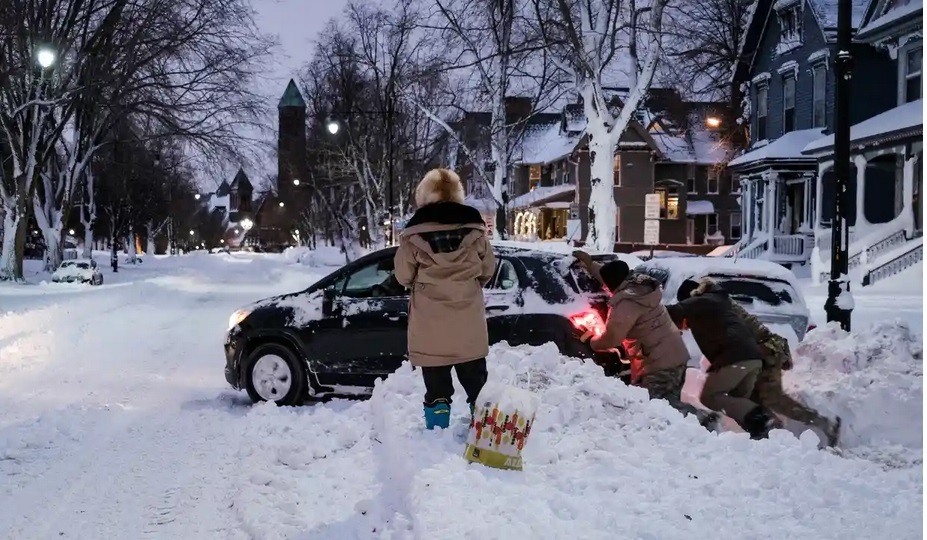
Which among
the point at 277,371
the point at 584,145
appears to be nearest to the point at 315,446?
the point at 277,371

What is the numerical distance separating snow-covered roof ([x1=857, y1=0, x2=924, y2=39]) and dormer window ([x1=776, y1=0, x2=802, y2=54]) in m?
4.83

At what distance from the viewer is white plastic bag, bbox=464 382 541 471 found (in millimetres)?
5250

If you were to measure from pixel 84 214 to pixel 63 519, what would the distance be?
5334 centimetres

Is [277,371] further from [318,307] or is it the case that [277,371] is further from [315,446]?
[315,446]

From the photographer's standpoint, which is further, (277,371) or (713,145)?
(713,145)

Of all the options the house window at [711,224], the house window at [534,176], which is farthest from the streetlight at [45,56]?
the house window at [711,224]

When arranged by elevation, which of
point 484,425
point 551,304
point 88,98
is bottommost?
point 484,425

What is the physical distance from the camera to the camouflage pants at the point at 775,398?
28.7ft

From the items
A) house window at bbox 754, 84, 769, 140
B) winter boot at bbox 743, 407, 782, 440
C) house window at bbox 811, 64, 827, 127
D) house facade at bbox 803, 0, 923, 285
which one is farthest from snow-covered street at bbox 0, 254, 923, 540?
house window at bbox 754, 84, 769, 140

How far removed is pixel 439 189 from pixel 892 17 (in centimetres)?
2536

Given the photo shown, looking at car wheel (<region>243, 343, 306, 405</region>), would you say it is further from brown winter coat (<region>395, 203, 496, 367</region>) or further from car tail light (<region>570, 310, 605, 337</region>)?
brown winter coat (<region>395, 203, 496, 367</region>)

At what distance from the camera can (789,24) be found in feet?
111

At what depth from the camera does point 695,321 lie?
319 inches

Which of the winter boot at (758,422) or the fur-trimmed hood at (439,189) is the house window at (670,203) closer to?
the winter boot at (758,422)
